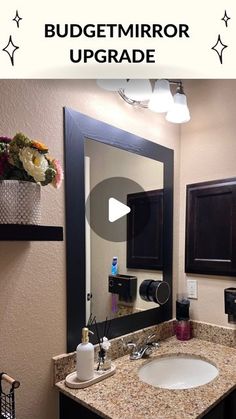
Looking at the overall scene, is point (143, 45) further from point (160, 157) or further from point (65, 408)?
point (65, 408)

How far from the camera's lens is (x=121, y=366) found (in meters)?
1.33

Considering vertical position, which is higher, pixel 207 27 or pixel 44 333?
pixel 207 27

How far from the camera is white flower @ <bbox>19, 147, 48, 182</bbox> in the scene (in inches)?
32.4

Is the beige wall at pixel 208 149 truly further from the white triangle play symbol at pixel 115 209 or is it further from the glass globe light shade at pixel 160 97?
the white triangle play symbol at pixel 115 209

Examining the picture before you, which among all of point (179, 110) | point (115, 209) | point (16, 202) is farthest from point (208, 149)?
point (16, 202)

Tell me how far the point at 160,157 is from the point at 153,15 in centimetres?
97

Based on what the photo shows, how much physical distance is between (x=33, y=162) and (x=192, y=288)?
4.38 ft

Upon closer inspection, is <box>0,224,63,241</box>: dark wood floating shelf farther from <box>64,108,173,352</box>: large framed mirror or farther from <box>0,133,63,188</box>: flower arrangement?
<box>64,108,173,352</box>: large framed mirror

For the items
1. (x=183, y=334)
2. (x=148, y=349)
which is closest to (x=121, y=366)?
(x=148, y=349)

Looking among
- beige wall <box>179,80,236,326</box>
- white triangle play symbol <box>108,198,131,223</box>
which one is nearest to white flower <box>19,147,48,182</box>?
white triangle play symbol <box>108,198,131,223</box>

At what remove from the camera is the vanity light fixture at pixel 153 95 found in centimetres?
144

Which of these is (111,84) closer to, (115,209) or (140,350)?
(115,209)

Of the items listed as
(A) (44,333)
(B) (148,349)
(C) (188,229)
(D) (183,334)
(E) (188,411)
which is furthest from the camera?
(C) (188,229)

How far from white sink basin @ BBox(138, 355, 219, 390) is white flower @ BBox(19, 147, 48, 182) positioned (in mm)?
1072
